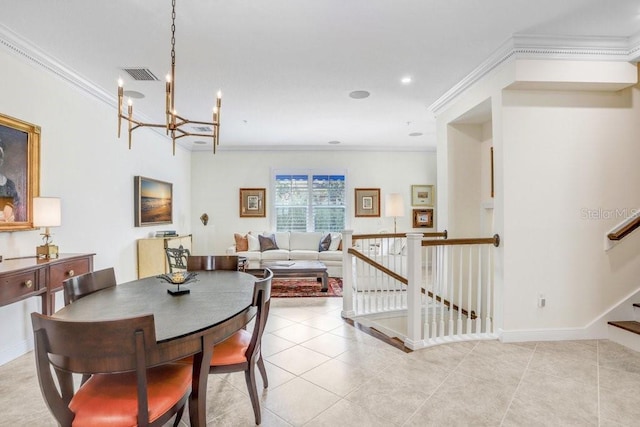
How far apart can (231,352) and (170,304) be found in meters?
0.46

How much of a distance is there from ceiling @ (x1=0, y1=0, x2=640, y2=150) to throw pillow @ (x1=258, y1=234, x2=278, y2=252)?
3.04 metres

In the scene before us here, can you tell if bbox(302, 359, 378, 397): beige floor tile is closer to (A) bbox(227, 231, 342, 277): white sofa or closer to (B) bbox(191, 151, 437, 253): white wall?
(A) bbox(227, 231, 342, 277): white sofa

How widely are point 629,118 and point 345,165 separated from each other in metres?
5.10

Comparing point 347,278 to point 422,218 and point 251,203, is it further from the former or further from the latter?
point 422,218

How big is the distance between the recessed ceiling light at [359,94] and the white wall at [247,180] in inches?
132

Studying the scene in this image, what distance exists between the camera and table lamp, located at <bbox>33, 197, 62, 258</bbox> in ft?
9.12

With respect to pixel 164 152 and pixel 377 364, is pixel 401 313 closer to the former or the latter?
pixel 377 364

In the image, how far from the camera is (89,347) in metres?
1.20

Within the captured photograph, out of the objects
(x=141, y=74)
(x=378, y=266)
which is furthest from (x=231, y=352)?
(x=141, y=74)

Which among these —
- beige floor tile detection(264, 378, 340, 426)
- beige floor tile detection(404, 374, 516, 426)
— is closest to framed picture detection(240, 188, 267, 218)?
beige floor tile detection(264, 378, 340, 426)

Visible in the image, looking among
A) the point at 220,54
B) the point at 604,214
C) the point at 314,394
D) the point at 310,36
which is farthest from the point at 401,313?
the point at 220,54

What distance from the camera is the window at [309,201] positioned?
24.9 ft

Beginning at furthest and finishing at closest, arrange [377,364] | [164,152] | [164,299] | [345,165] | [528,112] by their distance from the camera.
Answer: [345,165] → [164,152] → [528,112] → [377,364] → [164,299]

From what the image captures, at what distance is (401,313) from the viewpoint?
4.01m
